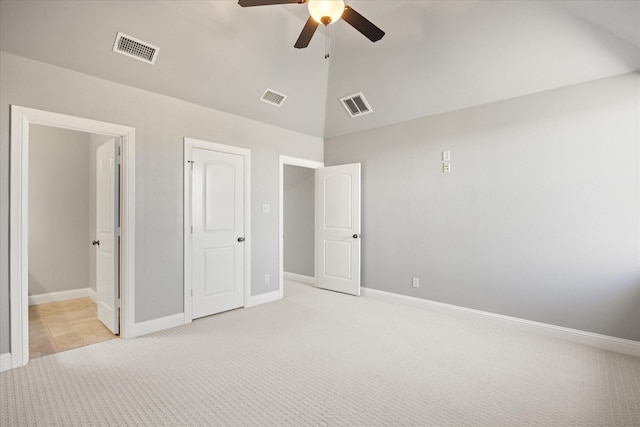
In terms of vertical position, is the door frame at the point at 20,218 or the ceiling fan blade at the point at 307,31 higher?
the ceiling fan blade at the point at 307,31

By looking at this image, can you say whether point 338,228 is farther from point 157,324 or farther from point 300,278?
point 157,324

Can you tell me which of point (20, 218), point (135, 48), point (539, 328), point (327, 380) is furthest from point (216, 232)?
point (539, 328)

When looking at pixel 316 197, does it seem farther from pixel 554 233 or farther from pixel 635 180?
pixel 635 180

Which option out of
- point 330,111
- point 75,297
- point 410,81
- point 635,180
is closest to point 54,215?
point 75,297

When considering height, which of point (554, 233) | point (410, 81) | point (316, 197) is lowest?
point (554, 233)

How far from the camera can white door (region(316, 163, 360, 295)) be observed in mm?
4965

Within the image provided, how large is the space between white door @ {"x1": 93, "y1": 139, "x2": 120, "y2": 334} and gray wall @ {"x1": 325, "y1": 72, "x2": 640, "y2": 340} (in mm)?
3470

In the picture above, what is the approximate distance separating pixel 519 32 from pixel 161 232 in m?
4.30

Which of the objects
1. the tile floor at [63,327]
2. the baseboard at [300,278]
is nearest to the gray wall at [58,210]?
the tile floor at [63,327]

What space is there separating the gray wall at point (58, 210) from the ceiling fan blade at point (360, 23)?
4.86m

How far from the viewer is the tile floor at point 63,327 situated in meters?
3.11

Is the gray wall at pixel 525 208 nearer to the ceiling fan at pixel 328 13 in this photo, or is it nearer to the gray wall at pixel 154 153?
the gray wall at pixel 154 153

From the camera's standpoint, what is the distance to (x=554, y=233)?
3350mm

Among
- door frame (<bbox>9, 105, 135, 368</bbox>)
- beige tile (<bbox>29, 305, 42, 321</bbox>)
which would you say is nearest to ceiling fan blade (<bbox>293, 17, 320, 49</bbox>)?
door frame (<bbox>9, 105, 135, 368</bbox>)
